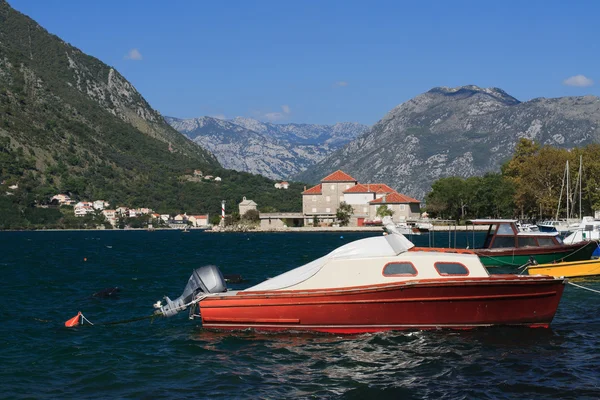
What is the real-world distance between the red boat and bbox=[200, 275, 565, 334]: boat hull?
3 cm

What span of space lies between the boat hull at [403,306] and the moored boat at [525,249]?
16999 millimetres

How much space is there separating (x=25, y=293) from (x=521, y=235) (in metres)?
25.2

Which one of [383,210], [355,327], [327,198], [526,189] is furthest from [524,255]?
[327,198]

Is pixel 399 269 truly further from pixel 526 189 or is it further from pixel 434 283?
pixel 526 189

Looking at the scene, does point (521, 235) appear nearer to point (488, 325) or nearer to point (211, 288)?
point (488, 325)

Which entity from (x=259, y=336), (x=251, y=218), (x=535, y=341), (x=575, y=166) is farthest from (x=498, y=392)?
(x=251, y=218)

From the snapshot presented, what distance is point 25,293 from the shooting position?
1297 inches

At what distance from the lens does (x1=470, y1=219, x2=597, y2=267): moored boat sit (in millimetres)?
37062

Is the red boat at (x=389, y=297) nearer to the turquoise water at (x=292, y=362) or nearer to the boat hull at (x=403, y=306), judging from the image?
the boat hull at (x=403, y=306)

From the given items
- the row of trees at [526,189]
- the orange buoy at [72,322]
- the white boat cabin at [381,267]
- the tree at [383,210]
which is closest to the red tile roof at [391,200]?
the tree at [383,210]

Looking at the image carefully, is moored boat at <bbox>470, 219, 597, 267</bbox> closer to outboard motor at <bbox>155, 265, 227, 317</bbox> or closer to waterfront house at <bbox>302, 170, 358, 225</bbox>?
outboard motor at <bbox>155, 265, 227, 317</bbox>

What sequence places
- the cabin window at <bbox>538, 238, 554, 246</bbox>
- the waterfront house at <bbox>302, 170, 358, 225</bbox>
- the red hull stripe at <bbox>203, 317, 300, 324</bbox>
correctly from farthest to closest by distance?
the waterfront house at <bbox>302, 170, 358, 225</bbox>
the cabin window at <bbox>538, 238, 554, 246</bbox>
the red hull stripe at <bbox>203, 317, 300, 324</bbox>

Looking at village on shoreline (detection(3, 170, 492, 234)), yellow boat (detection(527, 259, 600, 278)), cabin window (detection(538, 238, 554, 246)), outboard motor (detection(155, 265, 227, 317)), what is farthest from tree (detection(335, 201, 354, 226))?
outboard motor (detection(155, 265, 227, 317))

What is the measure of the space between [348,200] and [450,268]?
131607 mm
